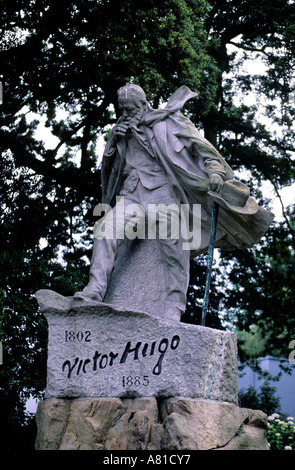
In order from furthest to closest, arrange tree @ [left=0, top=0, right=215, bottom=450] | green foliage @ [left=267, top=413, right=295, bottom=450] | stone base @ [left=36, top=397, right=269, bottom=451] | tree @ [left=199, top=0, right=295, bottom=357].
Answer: tree @ [left=199, top=0, right=295, bottom=357], tree @ [left=0, top=0, right=215, bottom=450], green foliage @ [left=267, top=413, right=295, bottom=450], stone base @ [left=36, top=397, right=269, bottom=451]

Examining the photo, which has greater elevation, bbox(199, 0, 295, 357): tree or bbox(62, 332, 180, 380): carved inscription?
bbox(199, 0, 295, 357): tree

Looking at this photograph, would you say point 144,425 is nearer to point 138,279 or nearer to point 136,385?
point 136,385

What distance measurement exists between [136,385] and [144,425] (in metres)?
0.34

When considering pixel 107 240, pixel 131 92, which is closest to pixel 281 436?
pixel 107 240

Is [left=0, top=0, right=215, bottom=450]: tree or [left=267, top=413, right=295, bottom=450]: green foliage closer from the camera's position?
[left=267, top=413, right=295, bottom=450]: green foliage

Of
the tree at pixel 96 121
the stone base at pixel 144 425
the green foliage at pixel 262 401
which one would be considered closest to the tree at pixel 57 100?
the tree at pixel 96 121

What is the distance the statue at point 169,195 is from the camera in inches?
203

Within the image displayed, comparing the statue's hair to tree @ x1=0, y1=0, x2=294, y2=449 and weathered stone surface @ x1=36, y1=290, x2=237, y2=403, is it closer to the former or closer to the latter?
weathered stone surface @ x1=36, y1=290, x2=237, y2=403

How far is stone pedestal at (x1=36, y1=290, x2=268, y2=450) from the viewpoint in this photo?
4305 mm

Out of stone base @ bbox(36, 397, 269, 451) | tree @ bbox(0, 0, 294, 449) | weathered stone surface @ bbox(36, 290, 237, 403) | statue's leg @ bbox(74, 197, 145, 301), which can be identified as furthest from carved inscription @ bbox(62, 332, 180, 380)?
tree @ bbox(0, 0, 294, 449)

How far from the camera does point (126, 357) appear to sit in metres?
4.62

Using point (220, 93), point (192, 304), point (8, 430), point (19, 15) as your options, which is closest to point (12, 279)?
point (8, 430)

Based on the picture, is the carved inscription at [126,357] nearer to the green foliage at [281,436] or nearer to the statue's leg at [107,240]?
the statue's leg at [107,240]

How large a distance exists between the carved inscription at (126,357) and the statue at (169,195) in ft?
1.51
